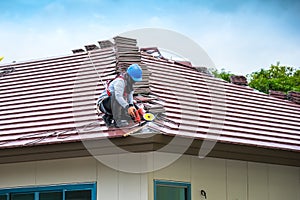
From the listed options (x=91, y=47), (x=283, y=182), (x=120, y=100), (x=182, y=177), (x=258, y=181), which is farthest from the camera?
(x=91, y=47)

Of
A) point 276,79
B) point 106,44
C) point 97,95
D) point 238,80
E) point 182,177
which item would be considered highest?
point 276,79

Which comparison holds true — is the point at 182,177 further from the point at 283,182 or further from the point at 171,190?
the point at 283,182

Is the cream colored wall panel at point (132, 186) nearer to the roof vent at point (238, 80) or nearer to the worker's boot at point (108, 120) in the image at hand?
the worker's boot at point (108, 120)

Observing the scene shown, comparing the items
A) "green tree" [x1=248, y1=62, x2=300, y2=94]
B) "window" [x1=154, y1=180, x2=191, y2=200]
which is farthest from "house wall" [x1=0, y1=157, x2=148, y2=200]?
"green tree" [x1=248, y1=62, x2=300, y2=94]

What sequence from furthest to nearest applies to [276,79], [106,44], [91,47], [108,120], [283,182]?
[276,79] → [91,47] → [106,44] → [283,182] → [108,120]

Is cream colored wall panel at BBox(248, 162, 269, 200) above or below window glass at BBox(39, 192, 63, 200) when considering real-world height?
above

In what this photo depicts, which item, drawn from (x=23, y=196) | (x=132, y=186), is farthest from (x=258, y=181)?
(x=23, y=196)

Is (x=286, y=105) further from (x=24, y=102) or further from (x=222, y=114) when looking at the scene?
(x=24, y=102)

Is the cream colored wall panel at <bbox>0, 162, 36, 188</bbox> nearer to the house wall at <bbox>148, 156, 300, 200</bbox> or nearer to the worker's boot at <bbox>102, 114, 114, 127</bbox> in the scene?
the worker's boot at <bbox>102, 114, 114, 127</bbox>

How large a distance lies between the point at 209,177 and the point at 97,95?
230 centimetres

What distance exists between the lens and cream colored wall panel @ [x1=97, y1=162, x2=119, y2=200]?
9.30m

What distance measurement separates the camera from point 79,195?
31.5 ft

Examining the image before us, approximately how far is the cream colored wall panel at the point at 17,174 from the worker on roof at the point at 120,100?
4.40 ft

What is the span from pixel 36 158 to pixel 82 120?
0.97m
